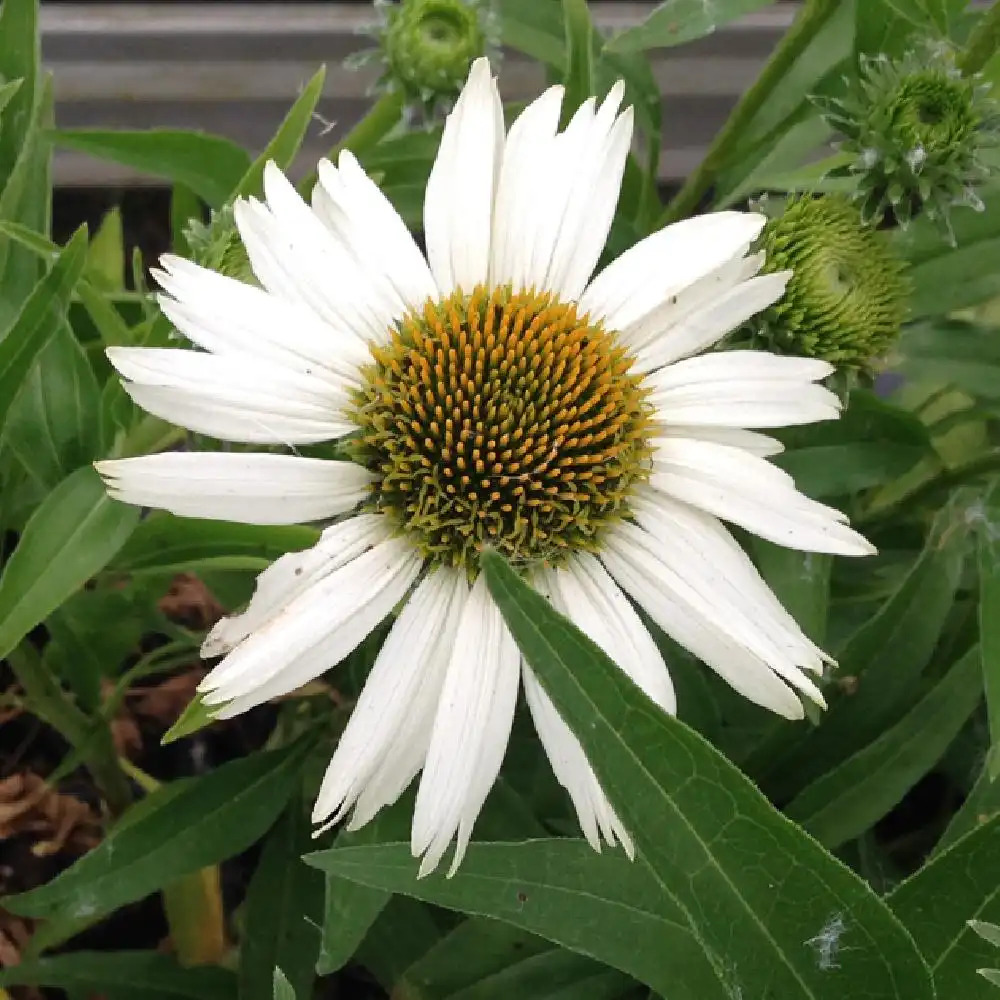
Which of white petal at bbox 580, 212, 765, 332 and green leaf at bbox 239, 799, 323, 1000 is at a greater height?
white petal at bbox 580, 212, 765, 332

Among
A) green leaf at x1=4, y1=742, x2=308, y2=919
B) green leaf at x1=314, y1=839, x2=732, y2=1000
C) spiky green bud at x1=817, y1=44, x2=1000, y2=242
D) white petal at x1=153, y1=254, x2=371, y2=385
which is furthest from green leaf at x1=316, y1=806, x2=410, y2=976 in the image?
spiky green bud at x1=817, y1=44, x2=1000, y2=242

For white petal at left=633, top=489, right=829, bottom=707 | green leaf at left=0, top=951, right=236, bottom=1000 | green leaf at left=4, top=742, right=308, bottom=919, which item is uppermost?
white petal at left=633, top=489, right=829, bottom=707

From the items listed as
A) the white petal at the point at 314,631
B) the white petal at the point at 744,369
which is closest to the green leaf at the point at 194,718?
the white petal at the point at 314,631

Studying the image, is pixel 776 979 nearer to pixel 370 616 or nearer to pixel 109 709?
pixel 370 616

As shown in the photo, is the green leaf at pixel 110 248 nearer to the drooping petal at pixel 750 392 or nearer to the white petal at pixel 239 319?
the white petal at pixel 239 319

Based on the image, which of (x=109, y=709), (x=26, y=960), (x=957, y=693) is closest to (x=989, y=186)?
(x=957, y=693)

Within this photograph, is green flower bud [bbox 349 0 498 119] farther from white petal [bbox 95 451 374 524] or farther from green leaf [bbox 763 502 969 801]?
green leaf [bbox 763 502 969 801]

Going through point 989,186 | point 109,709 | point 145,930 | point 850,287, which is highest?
point 989,186
